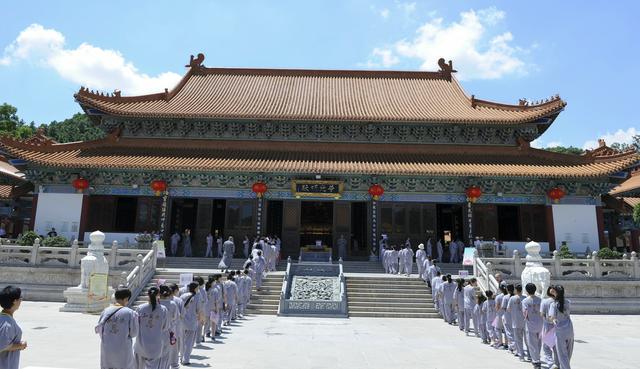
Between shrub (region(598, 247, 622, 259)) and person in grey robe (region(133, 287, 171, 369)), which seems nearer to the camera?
person in grey robe (region(133, 287, 171, 369))

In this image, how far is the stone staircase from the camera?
523 inches

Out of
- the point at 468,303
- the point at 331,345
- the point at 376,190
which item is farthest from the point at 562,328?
the point at 376,190

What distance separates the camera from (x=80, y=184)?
61.7 ft

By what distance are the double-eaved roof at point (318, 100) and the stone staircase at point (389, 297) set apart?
857cm

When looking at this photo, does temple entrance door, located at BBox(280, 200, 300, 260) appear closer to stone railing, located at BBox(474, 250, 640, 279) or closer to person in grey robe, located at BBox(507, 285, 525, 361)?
stone railing, located at BBox(474, 250, 640, 279)

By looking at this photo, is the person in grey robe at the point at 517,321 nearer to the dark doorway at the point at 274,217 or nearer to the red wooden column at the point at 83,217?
the dark doorway at the point at 274,217

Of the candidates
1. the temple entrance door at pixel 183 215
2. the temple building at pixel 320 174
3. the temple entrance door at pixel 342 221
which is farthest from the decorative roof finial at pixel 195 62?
the temple entrance door at pixel 342 221

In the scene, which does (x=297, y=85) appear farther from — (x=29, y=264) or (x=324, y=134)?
(x=29, y=264)

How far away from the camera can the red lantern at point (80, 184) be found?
1880 cm

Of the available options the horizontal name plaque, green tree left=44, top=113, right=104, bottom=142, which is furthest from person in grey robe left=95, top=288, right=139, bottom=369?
green tree left=44, top=113, right=104, bottom=142

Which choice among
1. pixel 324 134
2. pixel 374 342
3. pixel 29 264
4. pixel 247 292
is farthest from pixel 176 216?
pixel 374 342

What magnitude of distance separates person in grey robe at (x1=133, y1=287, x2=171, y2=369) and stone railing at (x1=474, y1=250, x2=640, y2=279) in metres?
11.8

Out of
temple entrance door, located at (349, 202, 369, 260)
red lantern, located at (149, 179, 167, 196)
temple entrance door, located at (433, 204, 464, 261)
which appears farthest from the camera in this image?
temple entrance door, located at (433, 204, 464, 261)

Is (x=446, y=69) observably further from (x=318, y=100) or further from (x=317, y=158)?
(x=317, y=158)
